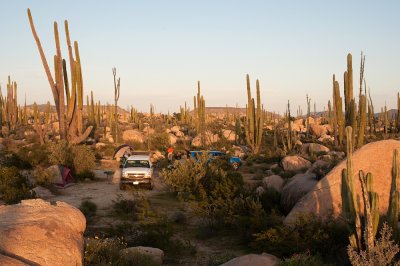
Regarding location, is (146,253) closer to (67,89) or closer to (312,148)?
(67,89)

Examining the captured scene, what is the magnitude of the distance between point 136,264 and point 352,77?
1825 cm

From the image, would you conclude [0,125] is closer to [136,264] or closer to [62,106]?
[62,106]

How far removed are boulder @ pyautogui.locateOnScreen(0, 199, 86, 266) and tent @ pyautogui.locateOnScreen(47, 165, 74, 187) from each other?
10093 mm

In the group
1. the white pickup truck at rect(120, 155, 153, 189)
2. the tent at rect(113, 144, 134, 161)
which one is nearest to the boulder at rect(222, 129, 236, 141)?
the tent at rect(113, 144, 134, 161)

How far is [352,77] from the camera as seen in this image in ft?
72.2

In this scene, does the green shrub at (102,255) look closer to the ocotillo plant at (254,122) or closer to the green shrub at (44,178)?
the green shrub at (44,178)

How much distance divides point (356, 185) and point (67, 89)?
18.6 meters

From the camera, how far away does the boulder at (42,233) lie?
579 cm

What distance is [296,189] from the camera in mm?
11430

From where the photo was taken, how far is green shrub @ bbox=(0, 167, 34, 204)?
41.0ft

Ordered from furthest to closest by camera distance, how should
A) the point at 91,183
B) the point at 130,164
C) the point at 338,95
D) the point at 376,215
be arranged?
the point at 338,95, the point at 91,183, the point at 130,164, the point at 376,215

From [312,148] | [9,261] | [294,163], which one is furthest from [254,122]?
[9,261]

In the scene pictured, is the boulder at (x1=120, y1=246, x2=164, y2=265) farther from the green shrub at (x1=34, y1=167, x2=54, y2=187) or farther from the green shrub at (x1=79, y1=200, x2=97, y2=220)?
the green shrub at (x1=34, y1=167, x2=54, y2=187)

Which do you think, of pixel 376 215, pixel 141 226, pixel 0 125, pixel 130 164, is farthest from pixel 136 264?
pixel 0 125
